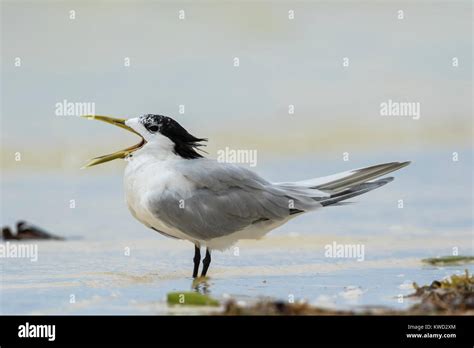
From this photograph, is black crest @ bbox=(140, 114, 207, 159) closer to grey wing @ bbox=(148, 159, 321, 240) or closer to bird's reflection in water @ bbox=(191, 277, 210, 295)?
grey wing @ bbox=(148, 159, 321, 240)

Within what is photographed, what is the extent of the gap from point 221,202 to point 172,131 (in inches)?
27.6

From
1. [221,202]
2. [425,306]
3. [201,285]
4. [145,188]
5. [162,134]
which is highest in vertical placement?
[162,134]

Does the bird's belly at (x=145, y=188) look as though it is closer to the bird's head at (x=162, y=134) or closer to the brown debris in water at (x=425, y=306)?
the bird's head at (x=162, y=134)

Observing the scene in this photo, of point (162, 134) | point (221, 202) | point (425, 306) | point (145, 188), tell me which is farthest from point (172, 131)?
point (425, 306)

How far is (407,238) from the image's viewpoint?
409 inches

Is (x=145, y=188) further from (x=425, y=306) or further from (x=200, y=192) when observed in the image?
(x=425, y=306)

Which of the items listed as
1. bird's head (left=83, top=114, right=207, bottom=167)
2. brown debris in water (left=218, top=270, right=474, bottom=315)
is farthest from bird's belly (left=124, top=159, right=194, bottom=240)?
brown debris in water (left=218, top=270, right=474, bottom=315)

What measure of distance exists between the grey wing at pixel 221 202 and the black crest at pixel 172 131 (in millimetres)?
160

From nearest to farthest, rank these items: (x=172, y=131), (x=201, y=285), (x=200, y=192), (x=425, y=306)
Answer: (x=425, y=306) < (x=201, y=285) < (x=200, y=192) < (x=172, y=131)

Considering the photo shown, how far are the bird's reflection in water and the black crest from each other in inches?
39.4

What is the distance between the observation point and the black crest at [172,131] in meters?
8.26

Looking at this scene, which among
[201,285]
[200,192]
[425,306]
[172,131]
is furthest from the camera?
[172,131]

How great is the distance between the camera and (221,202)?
322 inches

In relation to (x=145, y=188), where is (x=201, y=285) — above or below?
below
